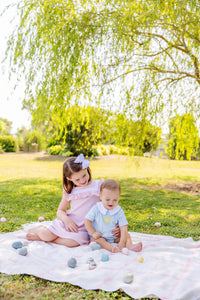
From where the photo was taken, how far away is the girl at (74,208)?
11.3 feet

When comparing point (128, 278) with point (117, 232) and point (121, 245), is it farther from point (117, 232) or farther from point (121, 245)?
point (117, 232)

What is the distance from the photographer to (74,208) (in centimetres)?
366

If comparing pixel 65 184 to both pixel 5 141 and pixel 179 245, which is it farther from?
pixel 5 141

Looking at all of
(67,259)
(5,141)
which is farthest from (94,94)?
(5,141)

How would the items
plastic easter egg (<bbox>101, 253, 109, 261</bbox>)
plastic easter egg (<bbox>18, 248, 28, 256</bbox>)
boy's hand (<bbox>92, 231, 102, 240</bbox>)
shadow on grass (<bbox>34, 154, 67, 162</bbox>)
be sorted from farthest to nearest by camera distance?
shadow on grass (<bbox>34, 154, 67, 162</bbox>)
boy's hand (<bbox>92, 231, 102, 240</bbox>)
plastic easter egg (<bbox>18, 248, 28, 256</bbox>)
plastic easter egg (<bbox>101, 253, 109, 261</bbox>)

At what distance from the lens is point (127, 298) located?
232 centimetres

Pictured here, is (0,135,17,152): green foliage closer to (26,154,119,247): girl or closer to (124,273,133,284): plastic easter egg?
(26,154,119,247): girl

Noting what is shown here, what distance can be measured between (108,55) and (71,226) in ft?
11.4

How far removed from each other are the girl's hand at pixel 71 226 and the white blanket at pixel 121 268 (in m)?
0.24

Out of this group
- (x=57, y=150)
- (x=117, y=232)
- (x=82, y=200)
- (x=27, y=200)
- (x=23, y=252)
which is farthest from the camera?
(x=57, y=150)

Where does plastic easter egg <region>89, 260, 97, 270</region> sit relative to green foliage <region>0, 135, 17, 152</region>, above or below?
below

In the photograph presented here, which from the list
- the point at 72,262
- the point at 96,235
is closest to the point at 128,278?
the point at 72,262

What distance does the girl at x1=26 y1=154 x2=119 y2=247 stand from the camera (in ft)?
11.3

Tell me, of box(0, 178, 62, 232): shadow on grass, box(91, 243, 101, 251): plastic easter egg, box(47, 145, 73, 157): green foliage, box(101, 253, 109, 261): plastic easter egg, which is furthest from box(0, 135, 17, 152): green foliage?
box(101, 253, 109, 261): plastic easter egg
